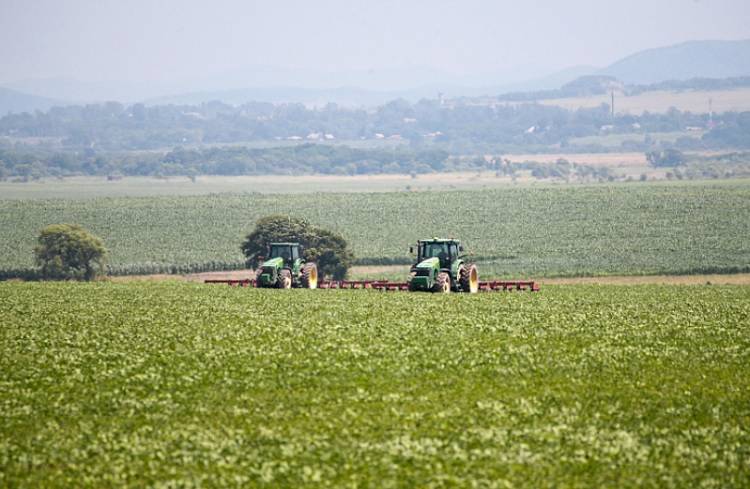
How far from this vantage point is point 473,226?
102750 millimetres

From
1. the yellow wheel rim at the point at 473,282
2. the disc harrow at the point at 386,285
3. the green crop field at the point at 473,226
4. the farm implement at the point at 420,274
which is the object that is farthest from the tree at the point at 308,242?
the yellow wheel rim at the point at 473,282

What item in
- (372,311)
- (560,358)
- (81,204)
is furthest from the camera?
(81,204)

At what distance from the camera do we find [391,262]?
3145 inches

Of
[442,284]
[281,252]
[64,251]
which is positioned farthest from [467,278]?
[64,251]

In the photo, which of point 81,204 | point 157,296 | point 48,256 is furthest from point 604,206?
point 157,296

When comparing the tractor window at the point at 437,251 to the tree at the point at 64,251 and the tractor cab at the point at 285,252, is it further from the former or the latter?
the tree at the point at 64,251

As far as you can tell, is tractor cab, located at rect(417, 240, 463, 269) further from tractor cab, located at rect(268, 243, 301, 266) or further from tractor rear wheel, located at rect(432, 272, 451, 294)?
Result: tractor cab, located at rect(268, 243, 301, 266)

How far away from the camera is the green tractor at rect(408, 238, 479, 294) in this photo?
123ft

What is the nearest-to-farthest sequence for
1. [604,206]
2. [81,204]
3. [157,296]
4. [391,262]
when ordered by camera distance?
[157,296]
[391,262]
[604,206]
[81,204]

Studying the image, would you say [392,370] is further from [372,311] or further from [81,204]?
[81,204]

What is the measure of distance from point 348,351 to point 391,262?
5555cm

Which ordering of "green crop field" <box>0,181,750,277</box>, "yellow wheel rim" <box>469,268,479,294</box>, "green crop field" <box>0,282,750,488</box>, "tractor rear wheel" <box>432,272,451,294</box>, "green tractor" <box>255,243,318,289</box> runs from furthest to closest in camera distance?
"green crop field" <box>0,181,750,277</box>
"green tractor" <box>255,243,318,289</box>
"yellow wheel rim" <box>469,268,479,294</box>
"tractor rear wheel" <box>432,272,451,294</box>
"green crop field" <box>0,282,750,488</box>

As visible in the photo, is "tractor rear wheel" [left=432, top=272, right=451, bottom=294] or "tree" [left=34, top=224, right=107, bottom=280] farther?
"tree" [left=34, top=224, right=107, bottom=280]

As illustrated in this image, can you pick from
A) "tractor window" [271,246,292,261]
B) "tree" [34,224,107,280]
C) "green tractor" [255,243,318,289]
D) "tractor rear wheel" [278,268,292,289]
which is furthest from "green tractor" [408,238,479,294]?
"tree" [34,224,107,280]
